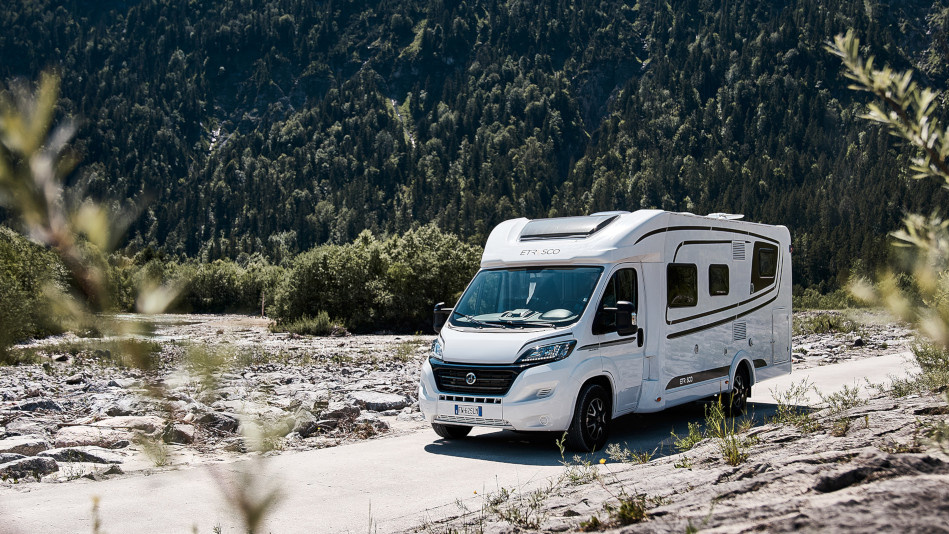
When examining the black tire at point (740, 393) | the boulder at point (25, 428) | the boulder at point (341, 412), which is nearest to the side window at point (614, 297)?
the black tire at point (740, 393)

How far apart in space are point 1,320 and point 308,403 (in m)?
12.1

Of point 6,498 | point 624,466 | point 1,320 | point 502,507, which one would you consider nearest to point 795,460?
point 502,507

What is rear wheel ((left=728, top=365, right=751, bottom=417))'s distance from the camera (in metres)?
13.4

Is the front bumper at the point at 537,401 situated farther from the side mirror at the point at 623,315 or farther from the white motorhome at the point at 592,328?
the side mirror at the point at 623,315

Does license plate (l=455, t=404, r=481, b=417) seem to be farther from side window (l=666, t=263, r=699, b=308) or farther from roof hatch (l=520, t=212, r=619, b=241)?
side window (l=666, t=263, r=699, b=308)

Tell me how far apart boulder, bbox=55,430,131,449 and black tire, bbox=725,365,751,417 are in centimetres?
913

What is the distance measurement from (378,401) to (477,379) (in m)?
5.08

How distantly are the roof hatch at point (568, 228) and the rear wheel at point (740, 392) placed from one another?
147 inches

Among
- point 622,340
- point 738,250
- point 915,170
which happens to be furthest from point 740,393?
point 915,170

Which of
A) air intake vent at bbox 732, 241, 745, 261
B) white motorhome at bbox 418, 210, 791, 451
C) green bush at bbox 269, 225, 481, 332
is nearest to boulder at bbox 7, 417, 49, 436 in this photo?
white motorhome at bbox 418, 210, 791, 451

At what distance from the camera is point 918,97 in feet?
8.00

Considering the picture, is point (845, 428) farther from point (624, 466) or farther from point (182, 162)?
point (182, 162)

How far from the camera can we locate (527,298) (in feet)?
36.4

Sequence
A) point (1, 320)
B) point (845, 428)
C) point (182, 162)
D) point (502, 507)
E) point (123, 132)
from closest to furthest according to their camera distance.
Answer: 1. point (1, 320)
2. point (123, 132)
3. point (182, 162)
4. point (502, 507)
5. point (845, 428)
